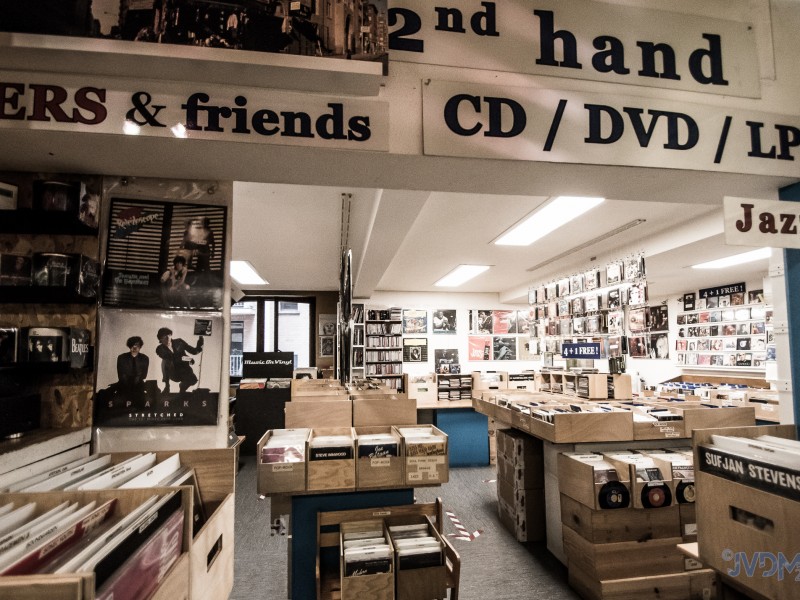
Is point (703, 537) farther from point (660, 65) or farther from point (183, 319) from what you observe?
point (183, 319)

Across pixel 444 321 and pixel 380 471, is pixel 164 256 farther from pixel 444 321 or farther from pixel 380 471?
pixel 444 321

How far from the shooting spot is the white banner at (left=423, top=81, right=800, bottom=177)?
1.66 m

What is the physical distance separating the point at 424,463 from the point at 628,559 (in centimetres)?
150

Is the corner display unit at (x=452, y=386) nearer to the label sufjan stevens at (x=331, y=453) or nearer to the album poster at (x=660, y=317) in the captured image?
the album poster at (x=660, y=317)

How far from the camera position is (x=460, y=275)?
7629 millimetres

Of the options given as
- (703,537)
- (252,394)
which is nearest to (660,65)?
(703,537)

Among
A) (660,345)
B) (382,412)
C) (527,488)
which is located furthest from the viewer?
(660,345)

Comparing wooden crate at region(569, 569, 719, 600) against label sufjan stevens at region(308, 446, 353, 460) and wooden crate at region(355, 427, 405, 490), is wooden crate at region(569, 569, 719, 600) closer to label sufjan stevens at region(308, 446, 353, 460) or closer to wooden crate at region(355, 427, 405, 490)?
wooden crate at region(355, 427, 405, 490)

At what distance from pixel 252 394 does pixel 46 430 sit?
5272 millimetres

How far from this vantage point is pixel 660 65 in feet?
5.99

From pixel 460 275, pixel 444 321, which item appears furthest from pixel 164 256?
pixel 444 321

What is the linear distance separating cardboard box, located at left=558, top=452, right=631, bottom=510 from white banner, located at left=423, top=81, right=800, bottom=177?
1.89 metres

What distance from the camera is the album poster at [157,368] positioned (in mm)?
1775

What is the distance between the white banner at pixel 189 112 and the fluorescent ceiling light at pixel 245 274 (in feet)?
16.0
